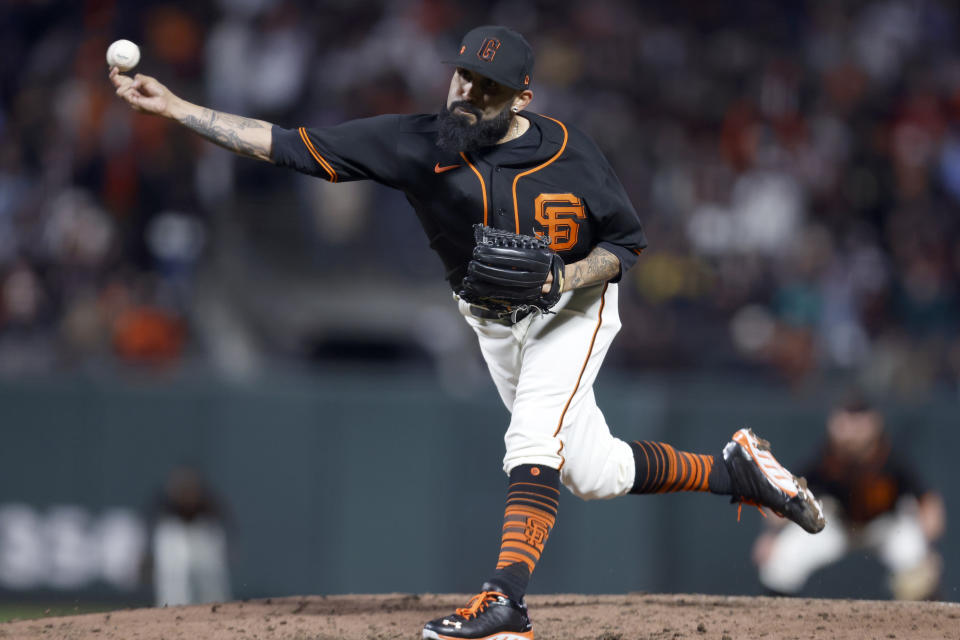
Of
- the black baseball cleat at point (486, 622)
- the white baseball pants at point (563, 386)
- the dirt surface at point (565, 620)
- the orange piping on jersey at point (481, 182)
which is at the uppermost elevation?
the orange piping on jersey at point (481, 182)

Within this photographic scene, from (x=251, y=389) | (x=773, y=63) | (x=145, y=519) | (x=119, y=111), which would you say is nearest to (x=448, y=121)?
(x=251, y=389)

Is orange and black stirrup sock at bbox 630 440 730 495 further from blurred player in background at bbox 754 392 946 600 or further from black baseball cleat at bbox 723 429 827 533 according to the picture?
blurred player in background at bbox 754 392 946 600

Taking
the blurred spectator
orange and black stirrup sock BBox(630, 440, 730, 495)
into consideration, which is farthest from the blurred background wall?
orange and black stirrup sock BBox(630, 440, 730, 495)

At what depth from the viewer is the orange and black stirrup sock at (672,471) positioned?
14.5ft

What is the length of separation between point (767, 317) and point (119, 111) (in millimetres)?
5367

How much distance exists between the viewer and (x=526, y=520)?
393cm

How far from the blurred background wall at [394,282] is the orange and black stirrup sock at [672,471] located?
3.83 metres

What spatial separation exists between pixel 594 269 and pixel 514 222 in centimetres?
30

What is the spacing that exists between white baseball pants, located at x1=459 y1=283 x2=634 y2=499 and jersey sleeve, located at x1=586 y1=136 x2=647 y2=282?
0.60ft

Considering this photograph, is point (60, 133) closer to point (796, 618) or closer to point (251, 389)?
point (251, 389)

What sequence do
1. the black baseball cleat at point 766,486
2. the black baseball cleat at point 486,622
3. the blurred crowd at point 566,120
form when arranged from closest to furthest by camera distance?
1. the black baseball cleat at point 486,622
2. the black baseball cleat at point 766,486
3. the blurred crowd at point 566,120

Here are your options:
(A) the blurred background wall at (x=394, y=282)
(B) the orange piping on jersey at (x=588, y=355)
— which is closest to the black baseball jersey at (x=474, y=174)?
(B) the orange piping on jersey at (x=588, y=355)

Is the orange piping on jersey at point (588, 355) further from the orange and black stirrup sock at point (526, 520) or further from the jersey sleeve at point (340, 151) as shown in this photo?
the jersey sleeve at point (340, 151)

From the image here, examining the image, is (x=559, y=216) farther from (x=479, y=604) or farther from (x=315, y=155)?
(x=479, y=604)
